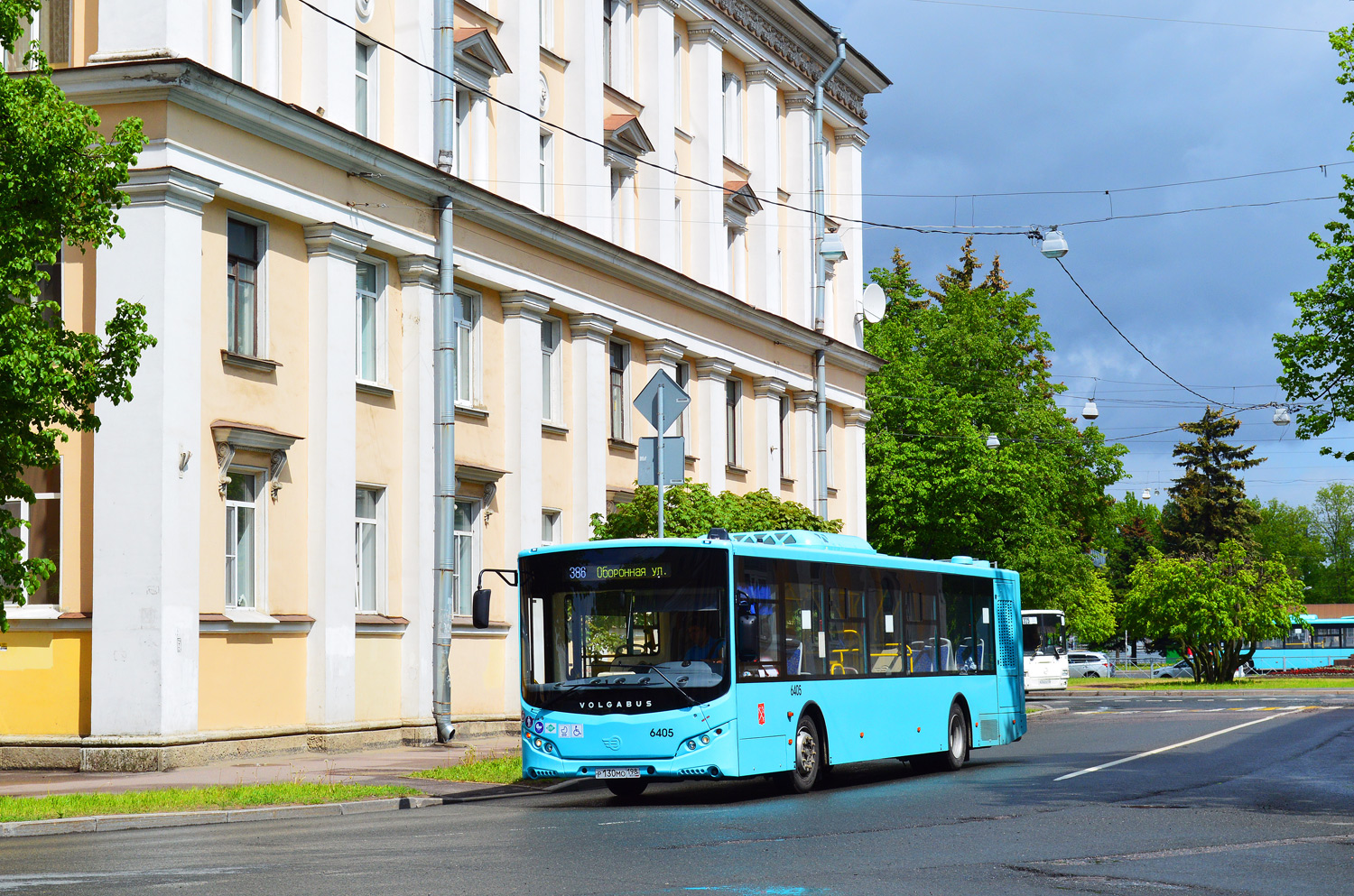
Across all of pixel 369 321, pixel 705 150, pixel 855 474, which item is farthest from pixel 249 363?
pixel 855 474

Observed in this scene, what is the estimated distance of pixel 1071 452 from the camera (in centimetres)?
6381

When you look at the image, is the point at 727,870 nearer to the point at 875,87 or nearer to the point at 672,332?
the point at 672,332

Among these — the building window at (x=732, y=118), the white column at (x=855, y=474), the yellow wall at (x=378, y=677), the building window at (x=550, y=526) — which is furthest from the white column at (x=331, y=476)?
the white column at (x=855, y=474)

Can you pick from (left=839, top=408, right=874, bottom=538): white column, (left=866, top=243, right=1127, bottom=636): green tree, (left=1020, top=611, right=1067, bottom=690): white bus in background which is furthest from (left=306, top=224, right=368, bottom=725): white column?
(left=1020, top=611, right=1067, bottom=690): white bus in background

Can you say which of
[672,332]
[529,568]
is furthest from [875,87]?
[529,568]

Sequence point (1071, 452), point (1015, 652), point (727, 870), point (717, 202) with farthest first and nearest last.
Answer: point (1071, 452) → point (717, 202) → point (1015, 652) → point (727, 870)

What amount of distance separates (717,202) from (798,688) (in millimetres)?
21962

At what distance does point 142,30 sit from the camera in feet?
70.3

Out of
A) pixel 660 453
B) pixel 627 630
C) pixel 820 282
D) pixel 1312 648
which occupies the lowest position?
pixel 1312 648

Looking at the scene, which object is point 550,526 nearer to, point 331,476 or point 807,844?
point 331,476

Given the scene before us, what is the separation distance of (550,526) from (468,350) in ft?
14.1

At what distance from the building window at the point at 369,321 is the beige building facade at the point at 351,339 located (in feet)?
0.14

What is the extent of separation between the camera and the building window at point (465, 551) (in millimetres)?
28656

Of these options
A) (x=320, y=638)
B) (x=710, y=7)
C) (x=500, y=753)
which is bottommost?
(x=500, y=753)
